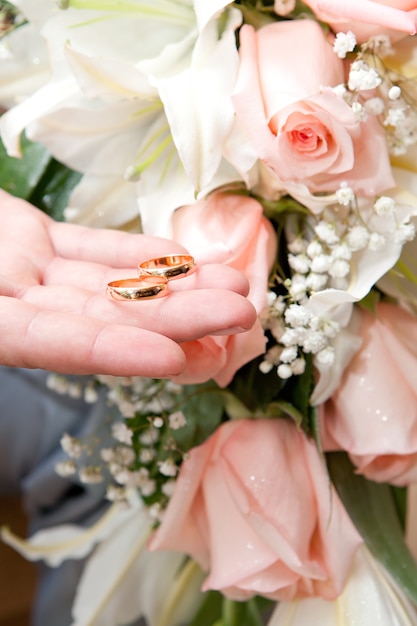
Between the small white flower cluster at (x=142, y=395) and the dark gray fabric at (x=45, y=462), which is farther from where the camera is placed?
the dark gray fabric at (x=45, y=462)

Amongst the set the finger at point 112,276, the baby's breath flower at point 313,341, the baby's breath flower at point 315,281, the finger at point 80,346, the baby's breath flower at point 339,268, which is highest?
→ the finger at point 80,346

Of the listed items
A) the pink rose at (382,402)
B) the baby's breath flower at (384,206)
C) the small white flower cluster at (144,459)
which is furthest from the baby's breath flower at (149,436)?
the baby's breath flower at (384,206)

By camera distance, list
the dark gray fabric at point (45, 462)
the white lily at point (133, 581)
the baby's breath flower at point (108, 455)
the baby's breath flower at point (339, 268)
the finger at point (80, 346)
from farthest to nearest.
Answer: the dark gray fabric at point (45, 462) → the white lily at point (133, 581) → the baby's breath flower at point (108, 455) → the baby's breath flower at point (339, 268) → the finger at point (80, 346)

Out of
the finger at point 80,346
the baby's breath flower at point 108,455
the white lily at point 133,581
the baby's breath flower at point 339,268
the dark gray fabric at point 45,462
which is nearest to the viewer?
the finger at point 80,346

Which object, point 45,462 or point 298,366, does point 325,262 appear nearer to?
point 298,366

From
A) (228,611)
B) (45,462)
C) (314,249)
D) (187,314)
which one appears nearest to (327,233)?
(314,249)

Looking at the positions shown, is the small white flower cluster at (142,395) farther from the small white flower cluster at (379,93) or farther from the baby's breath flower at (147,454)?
the small white flower cluster at (379,93)
